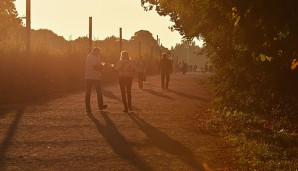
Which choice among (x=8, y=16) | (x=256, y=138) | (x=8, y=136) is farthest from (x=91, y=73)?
(x=8, y=16)

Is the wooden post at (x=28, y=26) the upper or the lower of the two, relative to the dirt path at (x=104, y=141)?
upper

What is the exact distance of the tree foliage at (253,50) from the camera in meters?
6.01

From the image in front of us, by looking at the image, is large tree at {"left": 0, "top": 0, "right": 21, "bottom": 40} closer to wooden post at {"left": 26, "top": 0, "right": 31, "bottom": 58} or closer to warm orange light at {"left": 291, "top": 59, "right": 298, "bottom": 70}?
wooden post at {"left": 26, "top": 0, "right": 31, "bottom": 58}

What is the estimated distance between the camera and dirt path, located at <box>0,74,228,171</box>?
7840mm

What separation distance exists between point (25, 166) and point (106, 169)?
3.86ft

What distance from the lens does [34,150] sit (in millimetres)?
→ 8875

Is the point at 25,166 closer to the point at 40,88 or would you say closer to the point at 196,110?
the point at 196,110

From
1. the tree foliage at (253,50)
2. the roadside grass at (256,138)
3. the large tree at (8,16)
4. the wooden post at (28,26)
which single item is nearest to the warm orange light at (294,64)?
the tree foliage at (253,50)

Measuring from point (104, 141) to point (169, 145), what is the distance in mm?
1258

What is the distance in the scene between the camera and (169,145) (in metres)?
9.63

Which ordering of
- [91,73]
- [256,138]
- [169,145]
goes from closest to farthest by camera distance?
[169,145] → [256,138] → [91,73]

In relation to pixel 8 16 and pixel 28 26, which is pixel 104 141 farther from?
pixel 8 16

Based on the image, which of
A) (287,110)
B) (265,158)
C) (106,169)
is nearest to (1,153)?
(106,169)

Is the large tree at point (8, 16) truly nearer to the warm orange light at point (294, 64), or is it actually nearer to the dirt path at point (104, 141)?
the dirt path at point (104, 141)
